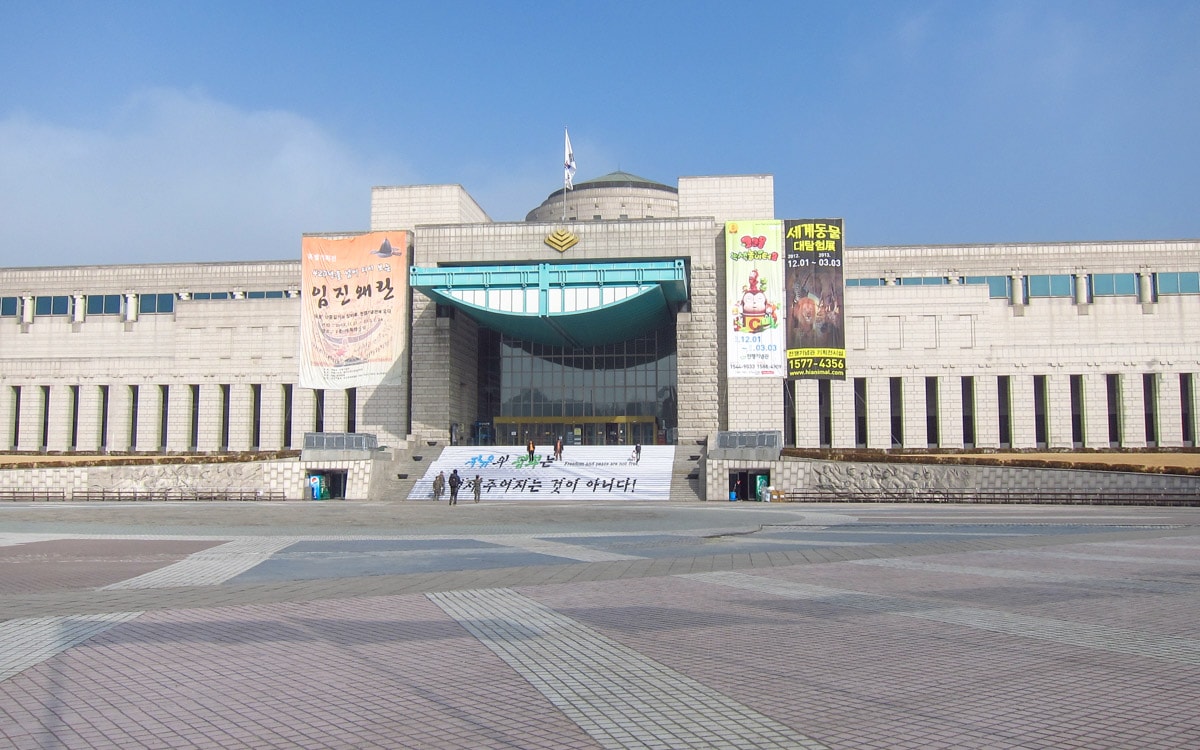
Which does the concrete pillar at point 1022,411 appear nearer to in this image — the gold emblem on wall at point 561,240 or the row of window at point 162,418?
the gold emblem on wall at point 561,240

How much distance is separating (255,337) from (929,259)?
146 ft

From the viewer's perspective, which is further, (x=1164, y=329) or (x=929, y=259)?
(x=929, y=259)

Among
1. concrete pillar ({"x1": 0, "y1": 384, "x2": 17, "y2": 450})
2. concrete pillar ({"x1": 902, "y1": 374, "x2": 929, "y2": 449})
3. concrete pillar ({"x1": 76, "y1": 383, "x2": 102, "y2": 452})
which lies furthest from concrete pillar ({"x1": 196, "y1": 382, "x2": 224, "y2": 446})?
concrete pillar ({"x1": 902, "y1": 374, "x2": 929, "y2": 449})

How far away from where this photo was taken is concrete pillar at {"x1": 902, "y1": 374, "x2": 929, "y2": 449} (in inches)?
2270

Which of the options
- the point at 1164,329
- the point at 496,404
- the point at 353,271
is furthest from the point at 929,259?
the point at 353,271

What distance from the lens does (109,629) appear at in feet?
32.6

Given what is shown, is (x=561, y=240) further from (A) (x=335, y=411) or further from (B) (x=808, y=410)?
(B) (x=808, y=410)

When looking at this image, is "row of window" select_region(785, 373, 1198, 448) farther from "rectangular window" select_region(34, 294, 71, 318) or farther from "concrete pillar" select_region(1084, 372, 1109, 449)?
"rectangular window" select_region(34, 294, 71, 318)

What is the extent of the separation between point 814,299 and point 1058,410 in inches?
669

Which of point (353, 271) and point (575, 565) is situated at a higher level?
point (353, 271)

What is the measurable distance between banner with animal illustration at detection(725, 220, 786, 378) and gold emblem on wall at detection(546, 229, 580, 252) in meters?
9.24

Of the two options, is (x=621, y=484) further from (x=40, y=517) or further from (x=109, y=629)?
(x=109, y=629)

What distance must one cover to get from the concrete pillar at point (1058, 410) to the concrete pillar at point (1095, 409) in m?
1.04

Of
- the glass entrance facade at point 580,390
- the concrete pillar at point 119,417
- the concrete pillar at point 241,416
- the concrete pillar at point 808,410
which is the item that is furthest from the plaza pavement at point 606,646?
the concrete pillar at point 119,417
